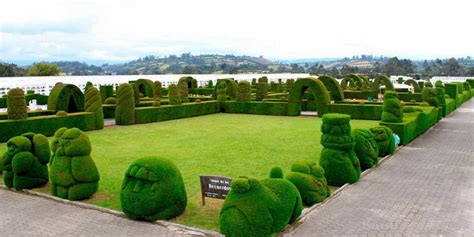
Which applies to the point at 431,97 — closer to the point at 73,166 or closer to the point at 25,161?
the point at 73,166

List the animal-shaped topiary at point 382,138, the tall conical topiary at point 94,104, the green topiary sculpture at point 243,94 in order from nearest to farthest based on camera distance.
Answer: the animal-shaped topiary at point 382,138
the tall conical topiary at point 94,104
the green topiary sculpture at point 243,94

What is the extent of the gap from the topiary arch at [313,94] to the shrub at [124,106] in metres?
10.6

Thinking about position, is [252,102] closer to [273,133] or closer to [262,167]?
[273,133]

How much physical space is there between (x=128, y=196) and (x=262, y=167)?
215 inches

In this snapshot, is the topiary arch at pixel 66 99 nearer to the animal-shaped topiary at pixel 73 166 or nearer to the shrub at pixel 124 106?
the shrub at pixel 124 106

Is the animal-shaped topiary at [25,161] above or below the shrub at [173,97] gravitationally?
below

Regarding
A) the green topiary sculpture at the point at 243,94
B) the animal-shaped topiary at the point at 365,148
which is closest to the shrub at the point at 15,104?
the animal-shaped topiary at the point at 365,148

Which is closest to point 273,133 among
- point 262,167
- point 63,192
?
point 262,167

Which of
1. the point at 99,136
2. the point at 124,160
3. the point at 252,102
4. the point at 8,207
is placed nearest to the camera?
the point at 8,207

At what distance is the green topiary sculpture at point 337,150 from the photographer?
10.4 metres

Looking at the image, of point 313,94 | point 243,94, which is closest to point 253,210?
point 313,94

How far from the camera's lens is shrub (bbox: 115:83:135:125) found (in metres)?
22.6

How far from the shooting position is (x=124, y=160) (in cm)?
1369

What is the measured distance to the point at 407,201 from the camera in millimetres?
9539
